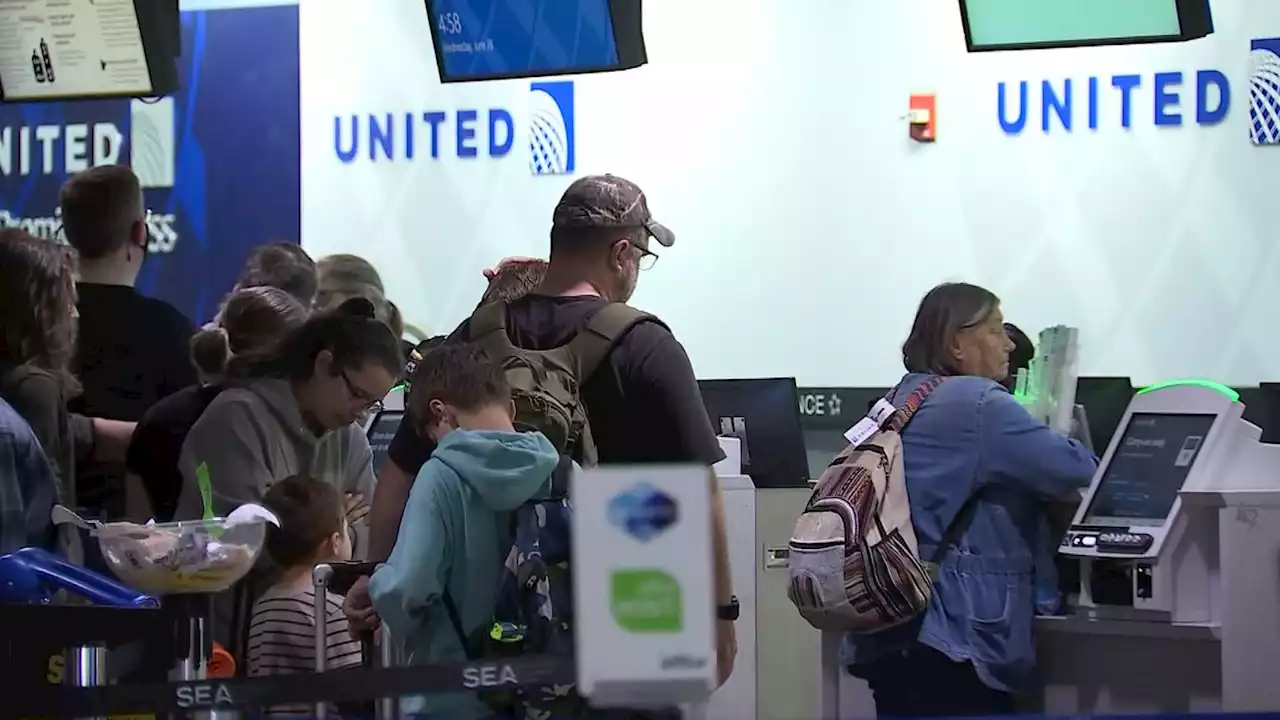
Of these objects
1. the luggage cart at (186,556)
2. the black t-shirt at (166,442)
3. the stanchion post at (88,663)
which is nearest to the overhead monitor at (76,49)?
the black t-shirt at (166,442)

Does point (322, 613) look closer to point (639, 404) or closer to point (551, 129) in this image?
point (639, 404)

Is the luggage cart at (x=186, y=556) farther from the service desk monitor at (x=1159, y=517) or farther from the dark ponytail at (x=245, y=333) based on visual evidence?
the service desk monitor at (x=1159, y=517)

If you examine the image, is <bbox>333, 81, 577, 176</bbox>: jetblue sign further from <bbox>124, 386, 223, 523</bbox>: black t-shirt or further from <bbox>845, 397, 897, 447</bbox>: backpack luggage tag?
<bbox>845, 397, 897, 447</bbox>: backpack luggage tag

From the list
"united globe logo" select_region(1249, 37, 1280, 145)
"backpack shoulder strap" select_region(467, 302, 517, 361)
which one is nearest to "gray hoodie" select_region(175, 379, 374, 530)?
"backpack shoulder strap" select_region(467, 302, 517, 361)

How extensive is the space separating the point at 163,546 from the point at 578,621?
1.66 metres

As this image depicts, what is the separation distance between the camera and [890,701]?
3.95 meters

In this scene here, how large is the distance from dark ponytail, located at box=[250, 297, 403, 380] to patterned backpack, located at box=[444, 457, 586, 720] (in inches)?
50.3

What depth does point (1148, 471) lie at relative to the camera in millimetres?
3986

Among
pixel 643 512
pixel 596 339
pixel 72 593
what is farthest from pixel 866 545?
pixel 643 512

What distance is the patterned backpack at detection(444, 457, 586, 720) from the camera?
2.80 meters

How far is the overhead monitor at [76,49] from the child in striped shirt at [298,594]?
2142 millimetres

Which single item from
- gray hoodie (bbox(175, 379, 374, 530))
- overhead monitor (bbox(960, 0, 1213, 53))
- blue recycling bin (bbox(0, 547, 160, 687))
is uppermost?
overhead monitor (bbox(960, 0, 1213, 53))

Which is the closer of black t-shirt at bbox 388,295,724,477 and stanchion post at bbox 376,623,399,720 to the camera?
stanchion post at bbox 376,623,399,720

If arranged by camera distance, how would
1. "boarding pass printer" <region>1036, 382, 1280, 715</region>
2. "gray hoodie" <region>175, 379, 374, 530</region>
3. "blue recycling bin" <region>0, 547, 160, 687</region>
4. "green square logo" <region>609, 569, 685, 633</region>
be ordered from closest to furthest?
"green square logo" <region>609, 569, 685, 633</region> → "blue recycling bin" <region>0, 547, 160, 687</region> → "boarding pass printer" <region>1036, 382, 1280, 715</region> → "gray hoodie" <region>175, 379, 374, 530</region>
